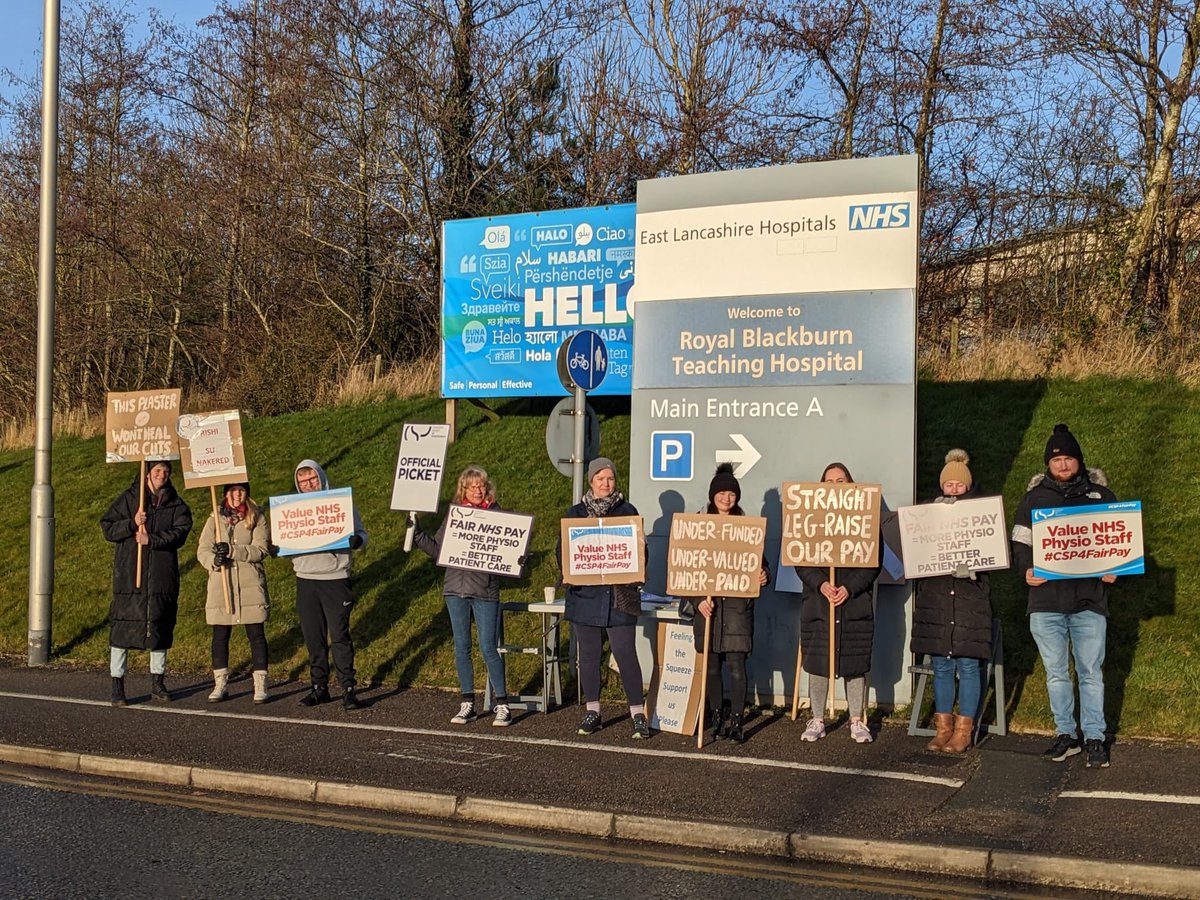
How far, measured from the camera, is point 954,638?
8969 mm

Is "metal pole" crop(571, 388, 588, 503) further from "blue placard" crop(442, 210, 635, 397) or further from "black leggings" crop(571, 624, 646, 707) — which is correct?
"blue placard" crop(442, 210, 635, 397)

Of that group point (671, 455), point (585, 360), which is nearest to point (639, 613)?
point (671, 455)

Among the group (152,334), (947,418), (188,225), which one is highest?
(188,225)

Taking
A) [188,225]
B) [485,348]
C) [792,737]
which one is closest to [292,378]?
[485,348]

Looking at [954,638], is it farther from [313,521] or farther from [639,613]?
[313,521]

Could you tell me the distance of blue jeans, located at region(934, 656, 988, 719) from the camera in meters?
8.97

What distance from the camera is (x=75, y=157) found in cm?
3500

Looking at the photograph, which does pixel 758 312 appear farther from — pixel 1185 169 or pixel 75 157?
pixel 75 157

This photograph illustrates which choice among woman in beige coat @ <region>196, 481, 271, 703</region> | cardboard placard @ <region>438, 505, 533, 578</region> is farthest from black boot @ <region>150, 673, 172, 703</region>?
cardboard placard @ <region>438, 505, 533, 578</region>

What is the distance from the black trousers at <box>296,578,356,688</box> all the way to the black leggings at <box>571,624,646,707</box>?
2.18 metres

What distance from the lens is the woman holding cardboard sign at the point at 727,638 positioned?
9523 millimetres

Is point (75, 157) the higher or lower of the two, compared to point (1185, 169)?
higher

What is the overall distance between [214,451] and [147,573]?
1.17m

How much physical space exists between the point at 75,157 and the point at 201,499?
769 inches
